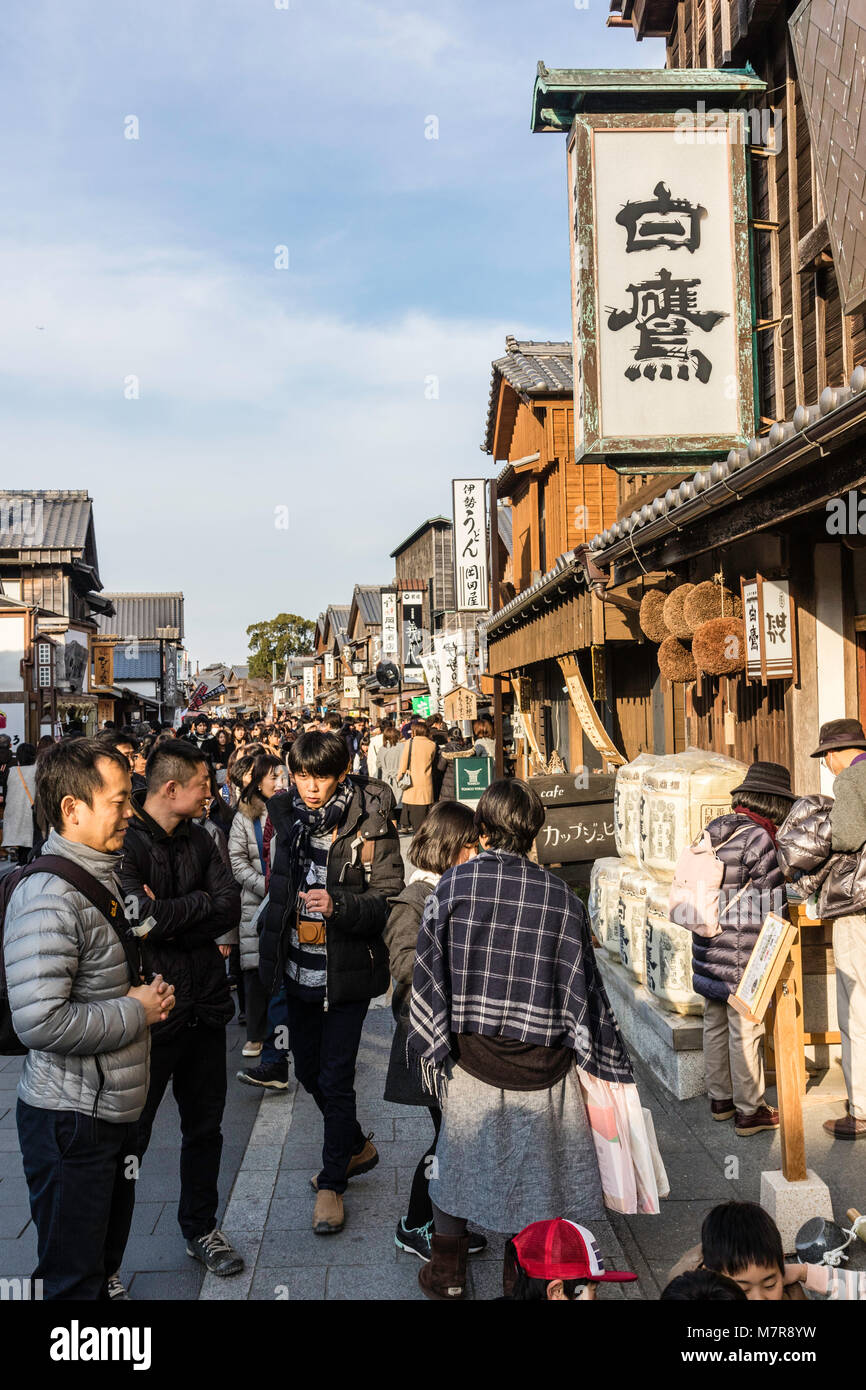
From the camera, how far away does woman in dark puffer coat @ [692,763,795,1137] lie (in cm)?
530

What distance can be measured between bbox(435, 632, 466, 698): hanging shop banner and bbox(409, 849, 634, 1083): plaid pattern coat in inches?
850

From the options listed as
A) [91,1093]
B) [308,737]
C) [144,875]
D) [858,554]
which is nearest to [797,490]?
[858,554]

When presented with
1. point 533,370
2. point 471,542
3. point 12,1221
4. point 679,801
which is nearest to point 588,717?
point 679,801

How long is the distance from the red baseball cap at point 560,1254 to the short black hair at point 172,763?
216 cm

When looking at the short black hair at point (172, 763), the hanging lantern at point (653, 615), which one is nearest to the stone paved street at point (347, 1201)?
the short black hair at point (172, 763)

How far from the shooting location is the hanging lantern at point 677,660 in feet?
25.4

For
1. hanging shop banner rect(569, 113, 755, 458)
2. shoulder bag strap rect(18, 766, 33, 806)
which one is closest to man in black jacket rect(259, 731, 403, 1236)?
hanging shop banner rect(569, 113, 755, 458)

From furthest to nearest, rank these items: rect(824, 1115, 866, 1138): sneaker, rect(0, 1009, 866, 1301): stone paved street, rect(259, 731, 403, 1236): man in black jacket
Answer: rect(824, 1115, 866, 1138): sneaker
rect(259, 731, 403, 1236): man in black jacket
rect(0, 1009, 866, 1301): stone paved street

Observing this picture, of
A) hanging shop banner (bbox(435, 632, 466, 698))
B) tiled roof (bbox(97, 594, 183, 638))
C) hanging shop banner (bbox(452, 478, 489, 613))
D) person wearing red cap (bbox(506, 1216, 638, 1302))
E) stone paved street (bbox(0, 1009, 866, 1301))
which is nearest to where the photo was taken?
person wearing red cap (bbox(506, 1216, 638, 1302))

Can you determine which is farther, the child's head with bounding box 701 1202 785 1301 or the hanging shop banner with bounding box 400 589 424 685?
the hanging shop banner with bounding box 400 589 424 685

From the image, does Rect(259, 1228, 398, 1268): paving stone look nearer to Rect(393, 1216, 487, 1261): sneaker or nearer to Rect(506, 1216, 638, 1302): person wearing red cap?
Rect(393, 1216, 487, 1261): sneaker

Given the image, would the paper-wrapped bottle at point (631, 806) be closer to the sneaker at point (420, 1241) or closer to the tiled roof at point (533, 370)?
the sneaker at point (420, 1241)

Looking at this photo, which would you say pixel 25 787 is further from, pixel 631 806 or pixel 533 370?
pixel 533 370

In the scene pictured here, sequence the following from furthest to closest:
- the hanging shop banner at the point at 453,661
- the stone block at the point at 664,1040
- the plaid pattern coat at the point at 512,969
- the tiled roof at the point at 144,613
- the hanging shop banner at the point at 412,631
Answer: the tiled roof at the point at 144,613 < the hanging shop banner at the point at 412,631 < the hanging shop banner at the point at 453,661 < the stone block at the point at 664,1040 < the plaid pattern coat at the point at 512,969
